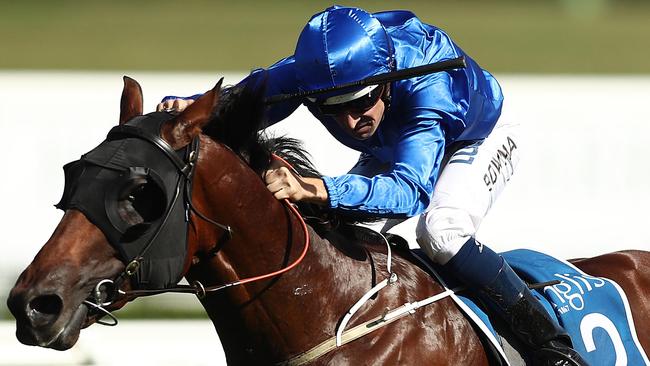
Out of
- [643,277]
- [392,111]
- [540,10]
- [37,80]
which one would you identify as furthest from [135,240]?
[540,10]

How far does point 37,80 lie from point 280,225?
3.91 meters

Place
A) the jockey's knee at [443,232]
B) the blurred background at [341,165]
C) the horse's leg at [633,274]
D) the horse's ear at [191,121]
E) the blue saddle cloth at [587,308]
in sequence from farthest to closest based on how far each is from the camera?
the blurred background at [341,165] < the horse's leg at [633,274] < the blue saddle cloth at [587,308] < the jockey's knee at [443,232] < the horse's ear at [191,121]

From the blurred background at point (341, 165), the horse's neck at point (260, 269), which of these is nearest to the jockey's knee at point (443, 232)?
the horse's neck at point (260, 269)

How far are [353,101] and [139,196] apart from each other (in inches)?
31.0

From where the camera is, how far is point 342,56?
10.2ft

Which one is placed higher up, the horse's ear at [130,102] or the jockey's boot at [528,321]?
the horse's ear at [130,102]

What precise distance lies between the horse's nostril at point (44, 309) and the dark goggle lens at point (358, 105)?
104cm

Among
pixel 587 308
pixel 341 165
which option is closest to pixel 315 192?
pixel 587 308

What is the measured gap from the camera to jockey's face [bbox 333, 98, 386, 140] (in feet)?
10.6

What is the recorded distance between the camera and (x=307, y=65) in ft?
10.3

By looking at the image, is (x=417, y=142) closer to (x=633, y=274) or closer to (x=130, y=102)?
(x=130, y=102)

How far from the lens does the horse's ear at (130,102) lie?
2.91 metres

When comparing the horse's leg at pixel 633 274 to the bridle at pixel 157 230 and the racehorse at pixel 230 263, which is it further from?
the bridle at pixel 157 230

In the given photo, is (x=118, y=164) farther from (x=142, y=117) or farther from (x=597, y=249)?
(x=597, y=249)
